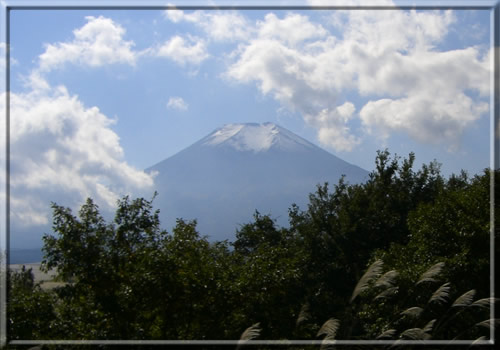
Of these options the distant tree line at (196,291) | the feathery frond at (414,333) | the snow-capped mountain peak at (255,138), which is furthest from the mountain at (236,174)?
the feathery frond at (414,333)

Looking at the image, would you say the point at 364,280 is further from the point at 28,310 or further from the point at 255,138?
the point at 28,310

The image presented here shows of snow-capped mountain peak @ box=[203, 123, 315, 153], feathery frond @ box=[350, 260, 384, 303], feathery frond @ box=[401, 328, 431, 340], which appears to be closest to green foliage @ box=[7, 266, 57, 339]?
snow-capped mountain peak @ box=[203, 123, 315, 153]

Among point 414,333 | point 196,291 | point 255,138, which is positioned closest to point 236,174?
point 255,138

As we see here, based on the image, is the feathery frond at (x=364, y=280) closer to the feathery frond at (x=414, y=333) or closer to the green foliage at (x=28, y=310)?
the feathery frond at (x=414, y=333)

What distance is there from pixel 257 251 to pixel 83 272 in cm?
135

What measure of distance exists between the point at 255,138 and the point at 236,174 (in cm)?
35

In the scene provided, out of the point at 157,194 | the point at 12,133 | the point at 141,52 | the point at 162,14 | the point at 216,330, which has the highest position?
the point at 162,14

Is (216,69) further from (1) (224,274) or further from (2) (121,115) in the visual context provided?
(1) (224,274)

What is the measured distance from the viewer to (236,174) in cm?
407

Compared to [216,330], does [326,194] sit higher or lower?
higher

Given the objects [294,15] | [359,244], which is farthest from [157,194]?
[359,244]

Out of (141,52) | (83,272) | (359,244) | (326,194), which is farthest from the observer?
(359,244)

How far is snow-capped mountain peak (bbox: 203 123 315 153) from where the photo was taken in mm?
3906

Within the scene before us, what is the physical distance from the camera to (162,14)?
3791 millimetres
